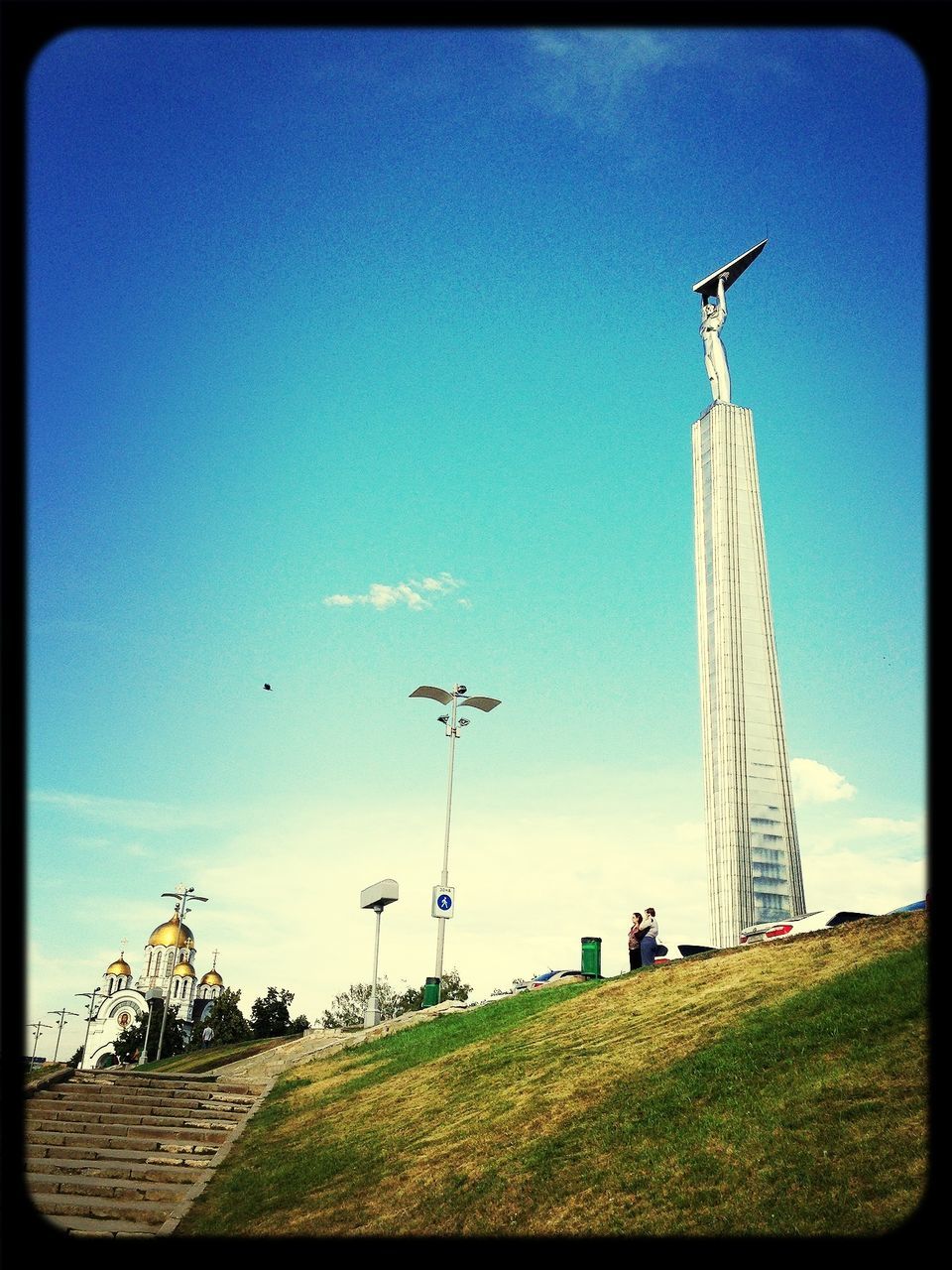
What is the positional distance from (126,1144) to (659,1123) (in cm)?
942

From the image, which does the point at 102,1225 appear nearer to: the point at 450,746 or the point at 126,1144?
the point at 126,1144

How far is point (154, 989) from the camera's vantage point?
336 feet

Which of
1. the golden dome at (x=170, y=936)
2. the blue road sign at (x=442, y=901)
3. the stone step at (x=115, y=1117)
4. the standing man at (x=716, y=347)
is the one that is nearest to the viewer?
the stone step at (x=115, y=1117)

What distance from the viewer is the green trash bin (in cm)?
2039

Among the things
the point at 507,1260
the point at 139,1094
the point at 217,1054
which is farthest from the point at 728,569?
the point at 507,1260

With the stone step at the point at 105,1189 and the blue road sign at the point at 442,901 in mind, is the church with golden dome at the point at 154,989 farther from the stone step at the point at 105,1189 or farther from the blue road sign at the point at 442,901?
the stone step at the point at 105,1189

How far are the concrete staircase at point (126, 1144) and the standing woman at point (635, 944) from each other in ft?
25.2

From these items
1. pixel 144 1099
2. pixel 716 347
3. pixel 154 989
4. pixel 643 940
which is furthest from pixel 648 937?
pixel 154 989

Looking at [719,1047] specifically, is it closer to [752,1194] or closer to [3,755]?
[752,1194]

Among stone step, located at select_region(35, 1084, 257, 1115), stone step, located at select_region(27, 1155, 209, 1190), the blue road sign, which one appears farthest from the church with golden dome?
stone step, located at select_region(27, 1155, 209, 1190)

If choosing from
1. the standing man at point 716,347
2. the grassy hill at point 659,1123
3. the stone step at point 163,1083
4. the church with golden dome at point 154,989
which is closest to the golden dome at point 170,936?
the church with golden dome at point 154,989

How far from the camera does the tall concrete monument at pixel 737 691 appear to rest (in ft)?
216

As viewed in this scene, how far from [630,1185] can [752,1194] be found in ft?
4.27

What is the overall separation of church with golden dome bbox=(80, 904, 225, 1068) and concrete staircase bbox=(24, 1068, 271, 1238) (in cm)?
8065
